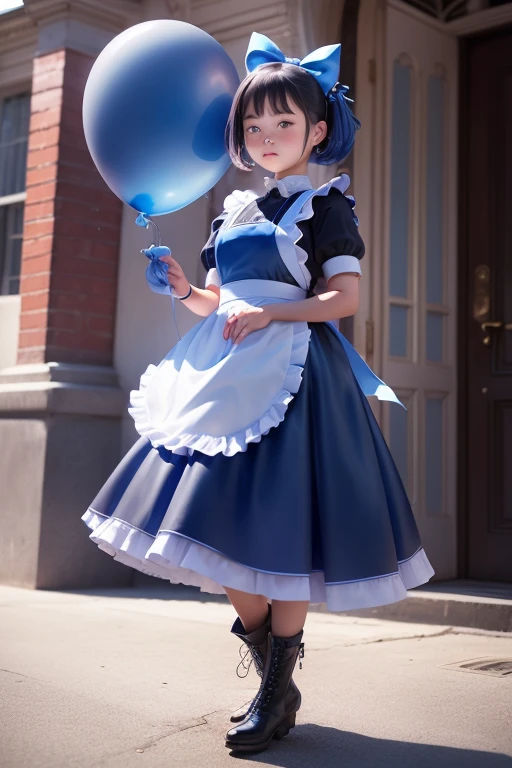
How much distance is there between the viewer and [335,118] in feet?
7.74

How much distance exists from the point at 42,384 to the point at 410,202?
6.38ft

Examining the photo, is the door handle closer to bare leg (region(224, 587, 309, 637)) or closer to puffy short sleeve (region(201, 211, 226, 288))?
puffy short sleeve (region(201, 211, 226, 288))

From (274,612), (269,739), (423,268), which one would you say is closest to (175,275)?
(274,612)

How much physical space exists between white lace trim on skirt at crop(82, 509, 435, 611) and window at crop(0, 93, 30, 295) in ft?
11.5

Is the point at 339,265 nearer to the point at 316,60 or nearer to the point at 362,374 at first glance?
the point at 362,374

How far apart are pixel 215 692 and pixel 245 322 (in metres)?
1.03

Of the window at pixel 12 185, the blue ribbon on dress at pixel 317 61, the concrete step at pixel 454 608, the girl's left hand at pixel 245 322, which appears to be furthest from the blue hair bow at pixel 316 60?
the window at pixel 12 185

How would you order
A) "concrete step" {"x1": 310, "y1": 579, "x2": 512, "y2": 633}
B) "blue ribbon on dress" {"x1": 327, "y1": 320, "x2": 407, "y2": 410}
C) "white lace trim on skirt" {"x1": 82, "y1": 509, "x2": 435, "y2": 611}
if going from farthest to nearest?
"concrete step" {"x1": 310, "y1": 579, "x2": 512, "y2": 633} < "blue ribbon on dress" {"x1": 327, "y1": 320, "x2": 407, "y2": 410} < "white lace trim on skirt" {"x1": 82, "y1": 509, "x2": 435, "y2": 611}

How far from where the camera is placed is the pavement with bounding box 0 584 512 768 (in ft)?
6.45

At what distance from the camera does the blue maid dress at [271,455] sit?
1.92 meters

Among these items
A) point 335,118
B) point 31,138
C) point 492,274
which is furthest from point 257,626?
point 31,138

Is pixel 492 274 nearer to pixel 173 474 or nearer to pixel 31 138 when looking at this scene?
pixel 31 138

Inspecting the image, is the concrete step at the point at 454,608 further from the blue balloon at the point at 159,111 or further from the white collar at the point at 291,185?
the blue balloon at the point at 159,111

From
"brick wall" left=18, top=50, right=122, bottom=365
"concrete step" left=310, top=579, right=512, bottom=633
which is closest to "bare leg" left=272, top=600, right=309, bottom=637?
"concrete step" left=310, top=579, right=512, bottom=633
